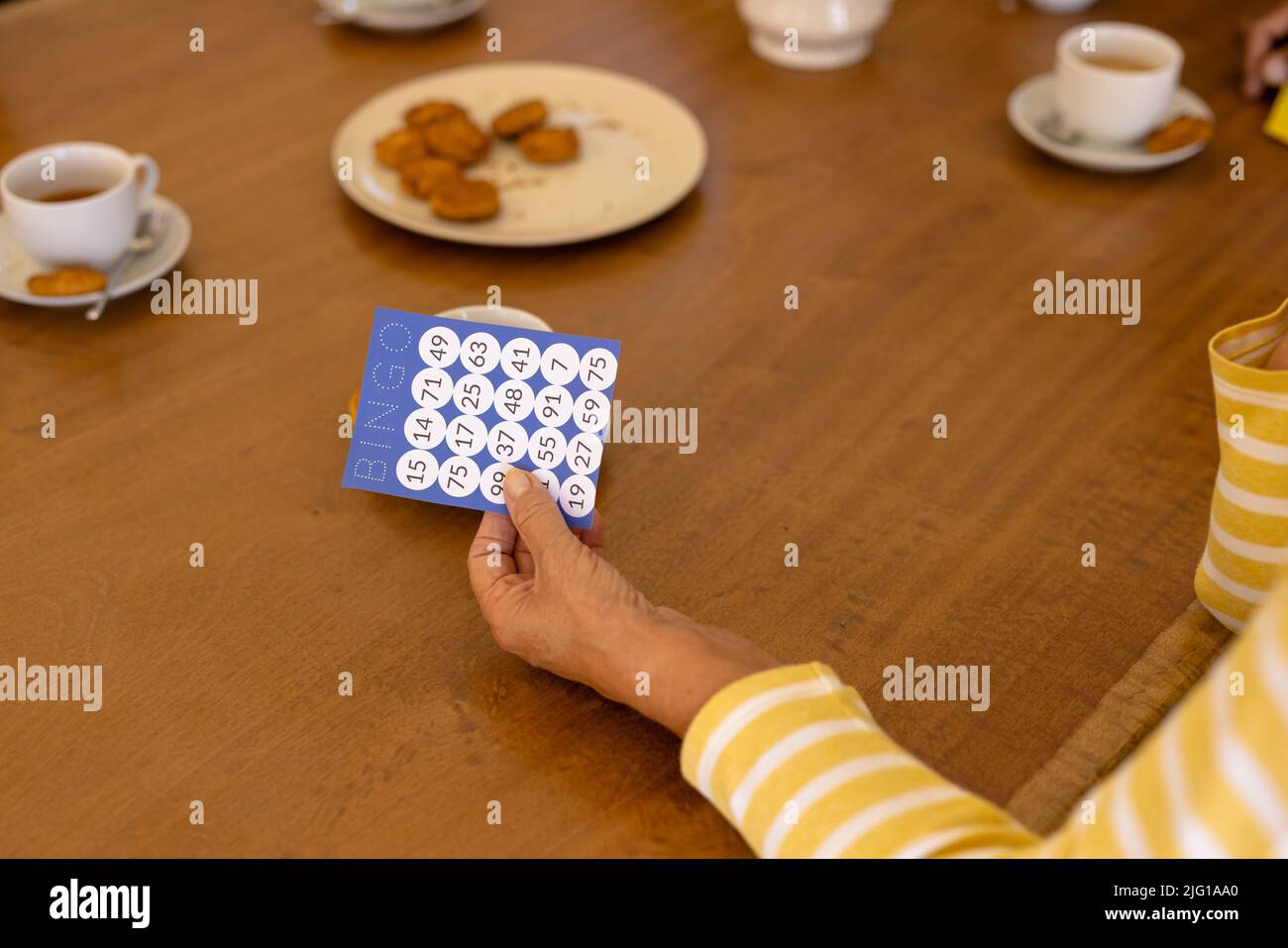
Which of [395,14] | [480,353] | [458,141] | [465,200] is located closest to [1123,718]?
[480,353]

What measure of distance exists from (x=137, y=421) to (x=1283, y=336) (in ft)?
2.90

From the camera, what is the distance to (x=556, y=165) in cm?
141

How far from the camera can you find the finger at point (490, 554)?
2.89ft

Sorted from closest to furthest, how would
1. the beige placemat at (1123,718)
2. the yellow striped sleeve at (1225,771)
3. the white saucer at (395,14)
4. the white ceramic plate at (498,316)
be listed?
the yellow striped sleeve at (1225,771) < the beige placemat at (1123,718) < the white ceramic plate at (498,316) < the white saucer at (395,14)

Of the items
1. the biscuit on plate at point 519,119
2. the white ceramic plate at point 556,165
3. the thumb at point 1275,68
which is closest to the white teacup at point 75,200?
the white ceramic plate at point 556,165

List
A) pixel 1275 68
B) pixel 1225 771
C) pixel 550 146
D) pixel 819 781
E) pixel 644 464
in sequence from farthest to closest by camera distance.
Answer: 1. pixel 1275 68
2. pixel 550 146
3. pixel 644 464
4. pixel 819 781
5. pixel 1225 771

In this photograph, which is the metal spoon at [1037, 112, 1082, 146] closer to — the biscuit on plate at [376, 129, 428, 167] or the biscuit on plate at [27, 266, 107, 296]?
the biscuit on plate at [376, 129, 428, 167]

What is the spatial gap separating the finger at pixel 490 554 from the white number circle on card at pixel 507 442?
4 cm

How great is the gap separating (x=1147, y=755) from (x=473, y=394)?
526mm

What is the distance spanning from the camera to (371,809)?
78 cm

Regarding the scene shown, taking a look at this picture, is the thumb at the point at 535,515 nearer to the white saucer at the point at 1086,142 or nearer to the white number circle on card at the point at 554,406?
the white number circle on card at the point at 554,406

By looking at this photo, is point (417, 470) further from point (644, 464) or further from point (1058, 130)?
point (1058, 130)

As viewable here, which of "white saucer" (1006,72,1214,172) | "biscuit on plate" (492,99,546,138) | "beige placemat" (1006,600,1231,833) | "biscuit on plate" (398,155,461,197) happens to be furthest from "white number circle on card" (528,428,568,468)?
"white saucer" (1006,72,1214,172)
